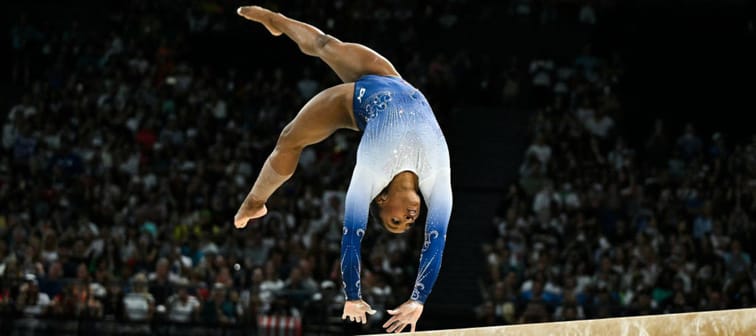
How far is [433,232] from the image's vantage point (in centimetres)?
548

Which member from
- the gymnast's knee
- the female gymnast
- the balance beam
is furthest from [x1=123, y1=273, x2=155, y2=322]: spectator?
the balance beam

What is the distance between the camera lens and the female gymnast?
17.5ft

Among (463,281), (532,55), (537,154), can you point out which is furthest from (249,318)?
(532,55)

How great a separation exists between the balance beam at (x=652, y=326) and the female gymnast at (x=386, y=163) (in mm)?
1006

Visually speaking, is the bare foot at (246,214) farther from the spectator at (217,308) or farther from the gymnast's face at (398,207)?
the spectator at (217,308)

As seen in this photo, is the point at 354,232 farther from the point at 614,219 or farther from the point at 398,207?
the point at 614,219

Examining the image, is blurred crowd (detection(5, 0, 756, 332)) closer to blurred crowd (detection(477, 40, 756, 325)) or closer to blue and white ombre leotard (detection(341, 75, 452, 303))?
blurred crowd (detection(477, 40, 756, 325))

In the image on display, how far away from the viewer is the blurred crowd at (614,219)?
11.4m

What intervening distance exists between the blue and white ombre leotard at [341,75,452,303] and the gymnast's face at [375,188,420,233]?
0.20 feet

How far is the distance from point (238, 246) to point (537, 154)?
3.83m

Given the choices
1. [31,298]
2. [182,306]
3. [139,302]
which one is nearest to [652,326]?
[182,306]

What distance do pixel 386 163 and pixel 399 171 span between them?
73 millimetres

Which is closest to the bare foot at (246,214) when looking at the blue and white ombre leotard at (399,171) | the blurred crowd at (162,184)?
the blue and white ombre leotard at (399,171)

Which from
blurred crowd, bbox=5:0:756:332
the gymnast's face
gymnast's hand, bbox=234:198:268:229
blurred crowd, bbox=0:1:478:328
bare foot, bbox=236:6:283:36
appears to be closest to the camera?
the gymnast's face
